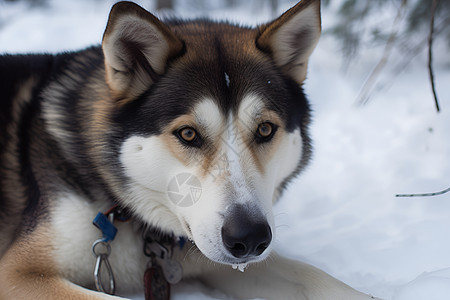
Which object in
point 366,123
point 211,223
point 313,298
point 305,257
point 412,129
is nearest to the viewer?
point 211,223

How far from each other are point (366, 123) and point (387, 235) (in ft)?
5.07

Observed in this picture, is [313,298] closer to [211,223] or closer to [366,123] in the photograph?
[211,223]

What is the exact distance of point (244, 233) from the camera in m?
1.38

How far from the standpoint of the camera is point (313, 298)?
1829mm

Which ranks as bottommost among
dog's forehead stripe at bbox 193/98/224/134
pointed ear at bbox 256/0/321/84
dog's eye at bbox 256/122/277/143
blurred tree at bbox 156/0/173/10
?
blurred tree at bbox 156/0/173/10

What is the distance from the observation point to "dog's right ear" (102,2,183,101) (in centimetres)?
151

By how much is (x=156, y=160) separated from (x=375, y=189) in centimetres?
172

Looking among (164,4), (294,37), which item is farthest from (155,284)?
(164,4)

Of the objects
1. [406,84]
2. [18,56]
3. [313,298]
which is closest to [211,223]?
[313,298]

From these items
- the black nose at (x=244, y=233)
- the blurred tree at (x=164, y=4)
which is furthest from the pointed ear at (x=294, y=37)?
the blurred tree at (x=164, y=4)

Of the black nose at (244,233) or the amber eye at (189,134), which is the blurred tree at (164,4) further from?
the black nose at (244,233)
